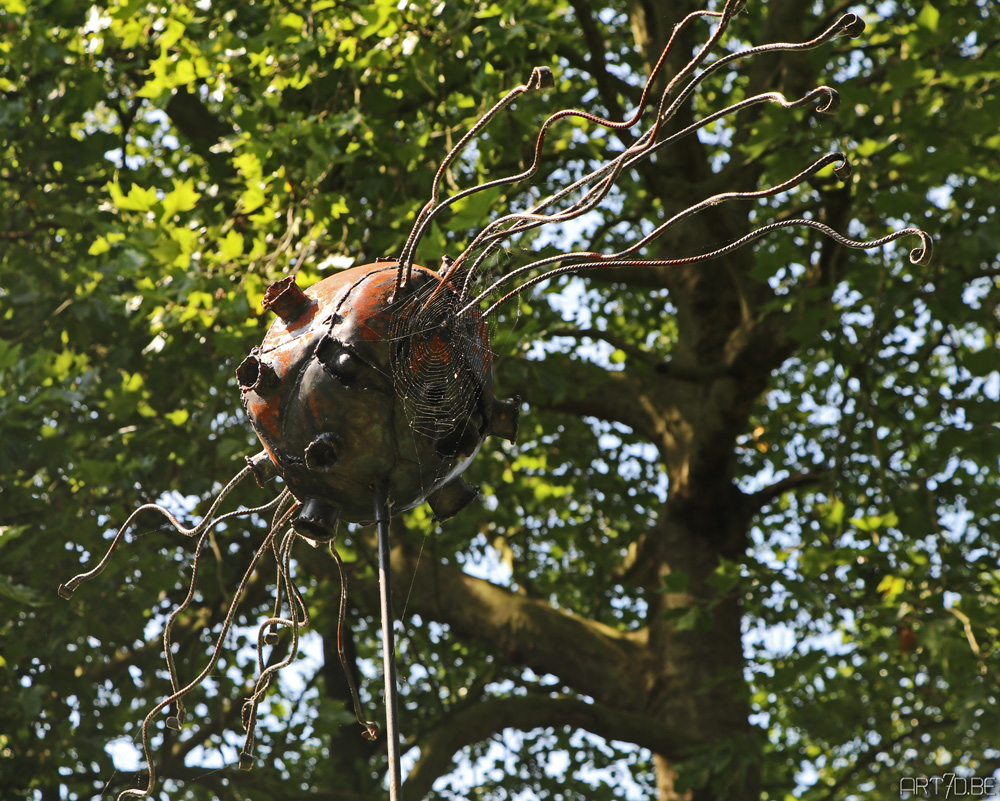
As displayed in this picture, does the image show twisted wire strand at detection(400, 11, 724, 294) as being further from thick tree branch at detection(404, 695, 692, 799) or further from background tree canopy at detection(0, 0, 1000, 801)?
thick tree branch at detection(404, 695, 692, 799)

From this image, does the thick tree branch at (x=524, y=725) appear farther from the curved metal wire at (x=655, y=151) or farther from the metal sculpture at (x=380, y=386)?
the curved metal wire at (x=655, y=151)

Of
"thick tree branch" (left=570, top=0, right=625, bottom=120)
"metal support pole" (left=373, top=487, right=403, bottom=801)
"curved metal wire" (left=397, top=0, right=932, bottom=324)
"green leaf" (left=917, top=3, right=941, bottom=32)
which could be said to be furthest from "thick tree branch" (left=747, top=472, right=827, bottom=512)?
"metal support pole" (left=373, top=487, right=403, bottom=801)

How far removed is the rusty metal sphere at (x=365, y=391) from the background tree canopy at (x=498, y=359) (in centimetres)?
128

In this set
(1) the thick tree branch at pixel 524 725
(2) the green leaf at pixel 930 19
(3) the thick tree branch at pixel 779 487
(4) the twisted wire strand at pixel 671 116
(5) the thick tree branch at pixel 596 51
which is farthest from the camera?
(3) the thick tree branch at pixel 779 487

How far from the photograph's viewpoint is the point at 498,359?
4.41m

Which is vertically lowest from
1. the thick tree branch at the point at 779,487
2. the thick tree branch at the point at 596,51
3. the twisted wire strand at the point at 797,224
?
the twisted wire strand at the point at 797,224

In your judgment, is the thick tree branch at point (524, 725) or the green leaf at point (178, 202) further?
the thick tree branch at point (524, 725)

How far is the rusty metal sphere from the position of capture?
1.90m

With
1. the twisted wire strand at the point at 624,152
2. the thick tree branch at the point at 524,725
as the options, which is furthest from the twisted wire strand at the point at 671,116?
the thick tree branch at the point at 524,725

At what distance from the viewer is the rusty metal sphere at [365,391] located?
1.90 m

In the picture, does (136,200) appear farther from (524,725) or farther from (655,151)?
(524,725)

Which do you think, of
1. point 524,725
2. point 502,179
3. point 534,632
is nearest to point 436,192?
point 502,179

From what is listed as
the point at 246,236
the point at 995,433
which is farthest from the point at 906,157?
the point at 246,236

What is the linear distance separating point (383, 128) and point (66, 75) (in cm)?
162
